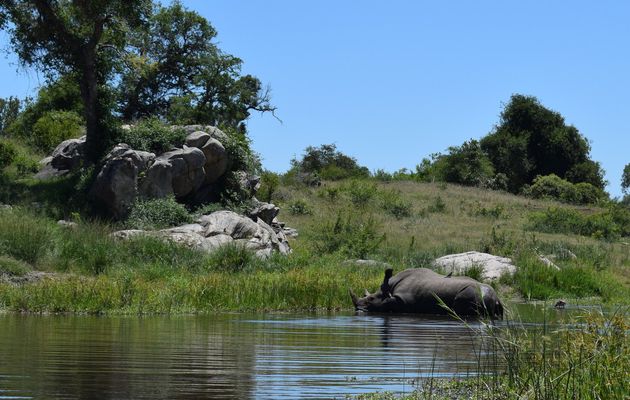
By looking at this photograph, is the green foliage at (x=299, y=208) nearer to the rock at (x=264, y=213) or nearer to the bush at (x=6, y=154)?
the rock at (x=264, y=213)

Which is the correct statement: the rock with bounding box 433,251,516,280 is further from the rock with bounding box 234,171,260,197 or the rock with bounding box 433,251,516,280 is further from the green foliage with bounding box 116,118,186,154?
the green foliage with bounding box 116,118,186,154

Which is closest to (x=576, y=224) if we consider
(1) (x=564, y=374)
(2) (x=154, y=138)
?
(2) (x=154, y=138)

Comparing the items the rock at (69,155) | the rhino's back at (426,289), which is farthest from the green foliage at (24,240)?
the rock at (69,155)

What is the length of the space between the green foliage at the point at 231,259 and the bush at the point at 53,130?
24.2 metres

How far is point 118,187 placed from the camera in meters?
39.9

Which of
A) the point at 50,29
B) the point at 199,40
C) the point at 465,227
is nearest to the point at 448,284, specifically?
the point at 50,29

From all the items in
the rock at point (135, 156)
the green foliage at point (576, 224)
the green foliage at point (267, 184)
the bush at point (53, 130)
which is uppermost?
the bush at point (53, 130)

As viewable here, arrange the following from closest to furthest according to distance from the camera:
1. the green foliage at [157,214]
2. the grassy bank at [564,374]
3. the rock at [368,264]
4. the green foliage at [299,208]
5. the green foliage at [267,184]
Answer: the grassy bank at [564,374]
the rock at [368,264]
the green foliage at [157,214]
the green foliage at [267,184]
the green foliage at [299,208]

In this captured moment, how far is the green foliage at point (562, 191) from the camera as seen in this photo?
3327 inches

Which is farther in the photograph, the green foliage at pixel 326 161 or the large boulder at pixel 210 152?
the green foliage at pixel 326 161

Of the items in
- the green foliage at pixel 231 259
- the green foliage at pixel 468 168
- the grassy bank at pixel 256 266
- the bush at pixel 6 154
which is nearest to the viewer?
the grassy bank at pixel 256 266

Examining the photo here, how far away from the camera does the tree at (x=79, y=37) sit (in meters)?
43.9

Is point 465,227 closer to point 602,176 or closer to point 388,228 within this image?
point 388,228

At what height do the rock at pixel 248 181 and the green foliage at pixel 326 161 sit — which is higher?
the green foliage at pixel 326 161
